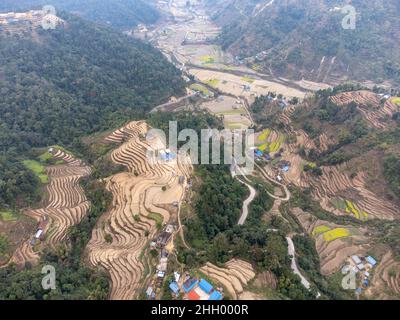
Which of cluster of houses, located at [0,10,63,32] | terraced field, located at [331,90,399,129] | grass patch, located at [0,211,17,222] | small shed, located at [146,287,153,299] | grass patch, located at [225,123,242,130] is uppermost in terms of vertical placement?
cluster of houses, located at [0,10,63,32]

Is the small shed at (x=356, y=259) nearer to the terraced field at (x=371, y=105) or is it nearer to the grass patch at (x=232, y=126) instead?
the terraced field at (x=371, y=105)

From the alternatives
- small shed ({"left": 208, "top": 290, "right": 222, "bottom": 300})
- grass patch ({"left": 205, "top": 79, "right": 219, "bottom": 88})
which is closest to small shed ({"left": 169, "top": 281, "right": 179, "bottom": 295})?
small shed ({"left": 208, "top": 290, "right": 222, "bottom": 300})

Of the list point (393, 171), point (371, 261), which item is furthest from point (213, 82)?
point (371, 261)

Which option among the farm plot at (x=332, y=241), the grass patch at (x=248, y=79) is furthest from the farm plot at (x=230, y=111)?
the farm plot at (x=332, y=241)

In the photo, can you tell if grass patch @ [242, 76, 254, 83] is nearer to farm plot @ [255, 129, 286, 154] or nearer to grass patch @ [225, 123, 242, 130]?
grass patch @ [225, 123, 242, 130]

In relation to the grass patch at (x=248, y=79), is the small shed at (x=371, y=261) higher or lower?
higher

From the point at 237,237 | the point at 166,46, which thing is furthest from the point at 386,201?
the point at 166,46
